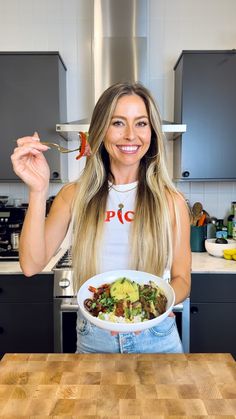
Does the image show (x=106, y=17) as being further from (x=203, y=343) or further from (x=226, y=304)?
(x=203, y=343)

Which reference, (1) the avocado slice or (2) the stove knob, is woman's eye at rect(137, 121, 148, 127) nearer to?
(1) the avocado slice

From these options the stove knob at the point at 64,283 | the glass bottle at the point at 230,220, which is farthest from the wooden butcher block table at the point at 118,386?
the glass bottle at the point at 230,220

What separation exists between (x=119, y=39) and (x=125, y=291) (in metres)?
1.79

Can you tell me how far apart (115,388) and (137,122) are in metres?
0.79

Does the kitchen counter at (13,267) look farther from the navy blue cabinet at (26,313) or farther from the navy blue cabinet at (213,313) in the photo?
the navy blue cabinet at (213,313)

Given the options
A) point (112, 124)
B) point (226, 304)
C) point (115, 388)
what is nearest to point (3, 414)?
point (115, 388)

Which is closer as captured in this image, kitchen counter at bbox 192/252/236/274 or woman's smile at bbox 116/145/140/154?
woman's smile at bbox 116/145/140/154

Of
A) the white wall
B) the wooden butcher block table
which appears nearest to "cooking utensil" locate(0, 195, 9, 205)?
the white wall

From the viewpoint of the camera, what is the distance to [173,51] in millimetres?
2510

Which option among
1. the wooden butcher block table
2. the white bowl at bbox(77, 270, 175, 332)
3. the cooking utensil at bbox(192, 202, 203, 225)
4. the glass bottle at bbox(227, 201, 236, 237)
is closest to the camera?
the wooden butcher block table

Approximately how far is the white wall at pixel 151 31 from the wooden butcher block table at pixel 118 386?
79.2 inches

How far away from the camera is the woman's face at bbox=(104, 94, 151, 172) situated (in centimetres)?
115

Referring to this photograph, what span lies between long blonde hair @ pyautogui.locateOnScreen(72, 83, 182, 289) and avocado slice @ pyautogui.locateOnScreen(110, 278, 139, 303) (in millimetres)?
209

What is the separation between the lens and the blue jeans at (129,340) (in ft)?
3.49
